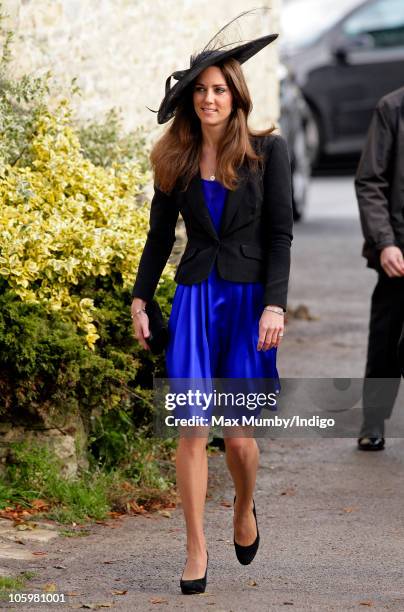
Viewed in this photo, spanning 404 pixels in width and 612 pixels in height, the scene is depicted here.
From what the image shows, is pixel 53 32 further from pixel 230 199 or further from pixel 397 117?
pixel 230 199

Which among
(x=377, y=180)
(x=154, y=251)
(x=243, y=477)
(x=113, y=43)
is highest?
(x=113, y=43)

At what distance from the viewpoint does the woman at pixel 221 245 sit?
16.2ft

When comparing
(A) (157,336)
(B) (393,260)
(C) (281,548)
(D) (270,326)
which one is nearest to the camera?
(D) (270,326)

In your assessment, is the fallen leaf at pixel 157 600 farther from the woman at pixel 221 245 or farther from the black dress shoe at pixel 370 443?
the black dress shoe at pixel 370 443

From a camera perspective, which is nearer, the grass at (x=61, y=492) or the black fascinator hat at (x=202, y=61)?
the black fascinator hat at (x=202, y=61)

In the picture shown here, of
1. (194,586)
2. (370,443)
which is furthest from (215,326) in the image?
(370,443)

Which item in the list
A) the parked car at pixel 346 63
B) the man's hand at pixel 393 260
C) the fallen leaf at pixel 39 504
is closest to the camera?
the fallen leaf at pixel 39 504

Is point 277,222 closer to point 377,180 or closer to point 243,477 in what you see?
point 243,477

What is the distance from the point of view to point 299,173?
14.9 metres

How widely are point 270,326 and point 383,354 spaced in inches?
89.8

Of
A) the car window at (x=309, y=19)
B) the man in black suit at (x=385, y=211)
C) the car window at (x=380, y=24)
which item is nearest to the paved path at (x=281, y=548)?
the man in black suit at (x=385, y=211)

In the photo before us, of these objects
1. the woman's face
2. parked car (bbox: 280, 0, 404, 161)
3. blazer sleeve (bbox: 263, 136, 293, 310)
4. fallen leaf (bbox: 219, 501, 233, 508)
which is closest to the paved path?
fallen leaf (bbox: 219, 501, 233, 508)

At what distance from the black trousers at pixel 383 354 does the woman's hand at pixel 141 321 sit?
6.95 ft

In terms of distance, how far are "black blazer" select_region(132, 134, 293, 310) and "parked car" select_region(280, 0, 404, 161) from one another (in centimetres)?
1224
